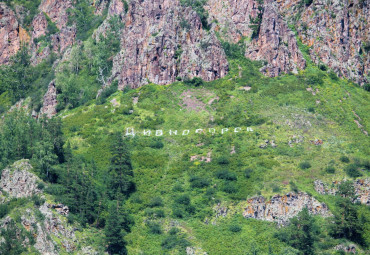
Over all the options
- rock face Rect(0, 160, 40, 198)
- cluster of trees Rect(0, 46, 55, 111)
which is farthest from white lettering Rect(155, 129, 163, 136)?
cluster of trees Rect(0, 46, 55, 111)

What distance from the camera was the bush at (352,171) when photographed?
287 feet

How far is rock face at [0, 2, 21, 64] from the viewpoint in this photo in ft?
516

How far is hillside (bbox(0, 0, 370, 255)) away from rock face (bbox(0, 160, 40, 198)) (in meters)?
0.21

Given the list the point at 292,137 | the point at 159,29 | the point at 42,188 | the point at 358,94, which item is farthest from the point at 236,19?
the point at 42,188

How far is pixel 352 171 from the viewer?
289ft

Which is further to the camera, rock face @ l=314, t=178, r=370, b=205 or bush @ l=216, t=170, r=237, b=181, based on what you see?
bush @ l=216, t=170, r=237, b=181

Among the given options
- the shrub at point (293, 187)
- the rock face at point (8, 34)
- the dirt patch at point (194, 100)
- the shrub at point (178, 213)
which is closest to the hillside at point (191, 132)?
the shrub at point (293, 187)

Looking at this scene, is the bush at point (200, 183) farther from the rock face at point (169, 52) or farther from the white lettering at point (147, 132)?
the rock face at point (169, 52)

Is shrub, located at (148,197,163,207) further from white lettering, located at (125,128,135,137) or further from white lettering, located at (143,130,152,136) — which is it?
white lettering, located at (125,128,135,137)

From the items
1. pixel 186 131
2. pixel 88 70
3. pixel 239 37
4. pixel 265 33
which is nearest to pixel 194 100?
pixel 186 131

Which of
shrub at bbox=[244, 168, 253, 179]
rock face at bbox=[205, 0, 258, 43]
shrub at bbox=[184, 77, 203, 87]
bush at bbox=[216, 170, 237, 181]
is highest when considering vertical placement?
rock face at bbox=[205, 0, 258, 43]

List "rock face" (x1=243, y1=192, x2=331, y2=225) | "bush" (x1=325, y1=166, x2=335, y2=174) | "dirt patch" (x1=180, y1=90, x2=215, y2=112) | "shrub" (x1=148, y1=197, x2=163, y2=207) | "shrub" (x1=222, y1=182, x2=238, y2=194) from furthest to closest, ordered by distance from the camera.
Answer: "dirt patch" (x1=180, y1=90, x2=215, y2=112)
"bush" (x1=325, y1=166, x2=335, y2=174)
"shrub" (x1=222, y1=182, x2=238, y2=194)
"shrub" (x1=148, y1=197, x2=163, y2=207)
"rock face" (x1=243, y1=192, x2=331, y2=225)

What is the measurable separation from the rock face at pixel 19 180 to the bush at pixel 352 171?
159 feet

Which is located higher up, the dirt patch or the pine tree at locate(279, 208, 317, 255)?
the dirt patch
